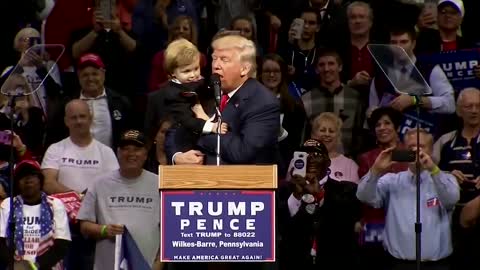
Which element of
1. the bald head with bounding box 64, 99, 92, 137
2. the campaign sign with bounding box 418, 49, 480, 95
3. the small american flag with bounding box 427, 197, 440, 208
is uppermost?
the campaign sign with bounding box 418, 49, 480, 95

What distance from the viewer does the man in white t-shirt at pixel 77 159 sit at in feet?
43.4

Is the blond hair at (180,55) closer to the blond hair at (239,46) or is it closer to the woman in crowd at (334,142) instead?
the blond hair at (239,46)

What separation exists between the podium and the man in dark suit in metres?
0.54

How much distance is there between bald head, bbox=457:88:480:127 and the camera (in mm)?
12914

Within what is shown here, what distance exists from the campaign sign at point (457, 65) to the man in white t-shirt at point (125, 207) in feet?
9.39

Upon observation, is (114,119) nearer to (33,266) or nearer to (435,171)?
(33,266)

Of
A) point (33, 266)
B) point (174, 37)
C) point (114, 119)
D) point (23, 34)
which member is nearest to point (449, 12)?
point (174, 37)

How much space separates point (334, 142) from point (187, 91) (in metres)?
3.13

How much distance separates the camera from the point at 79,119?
13508mm

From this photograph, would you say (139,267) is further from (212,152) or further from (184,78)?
(212,152)

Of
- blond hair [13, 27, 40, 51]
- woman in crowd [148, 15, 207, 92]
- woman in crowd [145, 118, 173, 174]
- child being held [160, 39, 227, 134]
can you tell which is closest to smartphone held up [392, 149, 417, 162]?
child being held [160, 39, 227, 134]

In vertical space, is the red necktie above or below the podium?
above

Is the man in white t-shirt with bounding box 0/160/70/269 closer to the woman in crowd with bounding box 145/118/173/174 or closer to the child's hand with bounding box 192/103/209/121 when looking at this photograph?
the woman in crowd with bounding box 145/118/173/174

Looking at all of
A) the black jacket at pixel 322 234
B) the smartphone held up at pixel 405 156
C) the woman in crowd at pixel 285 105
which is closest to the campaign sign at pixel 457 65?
the woman in crowd at pixel 285 105
